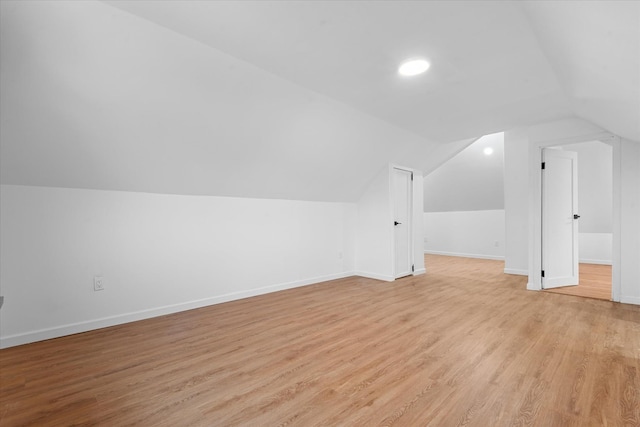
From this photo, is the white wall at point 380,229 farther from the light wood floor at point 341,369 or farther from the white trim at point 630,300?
the white trim at point 630,300

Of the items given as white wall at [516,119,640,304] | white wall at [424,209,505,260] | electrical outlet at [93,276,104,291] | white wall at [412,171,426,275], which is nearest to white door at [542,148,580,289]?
white wall at [516,119,640,304]

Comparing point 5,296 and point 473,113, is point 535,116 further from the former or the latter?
point 5,296

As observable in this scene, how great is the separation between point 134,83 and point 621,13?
2861 millimetres

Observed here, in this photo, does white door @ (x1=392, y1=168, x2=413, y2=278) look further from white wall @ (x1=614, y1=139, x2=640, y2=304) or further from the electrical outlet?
the electrical outlet

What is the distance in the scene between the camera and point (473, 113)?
3.72 m

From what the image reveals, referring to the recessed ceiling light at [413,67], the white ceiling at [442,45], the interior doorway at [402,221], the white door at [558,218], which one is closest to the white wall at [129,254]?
the interior doorway at [402,221]

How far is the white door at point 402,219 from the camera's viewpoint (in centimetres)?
524

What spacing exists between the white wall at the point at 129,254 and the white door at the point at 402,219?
1.66 m

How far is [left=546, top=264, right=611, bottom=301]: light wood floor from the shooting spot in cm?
→ 415

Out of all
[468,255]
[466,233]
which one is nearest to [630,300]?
[468,255]

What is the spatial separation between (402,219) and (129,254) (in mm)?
4096

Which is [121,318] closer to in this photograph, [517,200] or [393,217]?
[393,217]

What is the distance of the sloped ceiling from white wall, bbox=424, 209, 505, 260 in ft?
14.7

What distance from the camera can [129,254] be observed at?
317cm
